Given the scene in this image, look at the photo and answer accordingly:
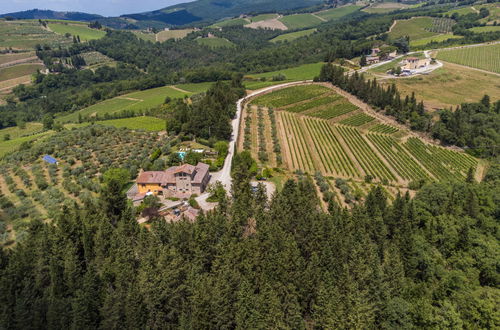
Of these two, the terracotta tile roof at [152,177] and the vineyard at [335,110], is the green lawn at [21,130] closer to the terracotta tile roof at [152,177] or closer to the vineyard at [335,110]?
the terracotta tile roof at [152,177]

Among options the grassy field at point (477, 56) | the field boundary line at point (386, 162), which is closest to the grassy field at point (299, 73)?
the grassy field at point (477, 56)

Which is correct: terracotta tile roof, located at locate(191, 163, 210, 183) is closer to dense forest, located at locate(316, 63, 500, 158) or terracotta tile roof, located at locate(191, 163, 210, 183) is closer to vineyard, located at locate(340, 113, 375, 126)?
vineyard, located at locate(340, 113, 375, 126)

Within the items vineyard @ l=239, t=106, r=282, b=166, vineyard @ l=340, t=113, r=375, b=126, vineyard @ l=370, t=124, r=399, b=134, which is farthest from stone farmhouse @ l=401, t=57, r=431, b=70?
vineyard @ l=239, t=106, r=282, b=166

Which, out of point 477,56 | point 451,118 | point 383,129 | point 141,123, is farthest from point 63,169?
point 477,56

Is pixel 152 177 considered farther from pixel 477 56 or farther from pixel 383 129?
pixel 477 56

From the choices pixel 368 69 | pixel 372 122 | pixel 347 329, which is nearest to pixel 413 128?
pixel 372 122
